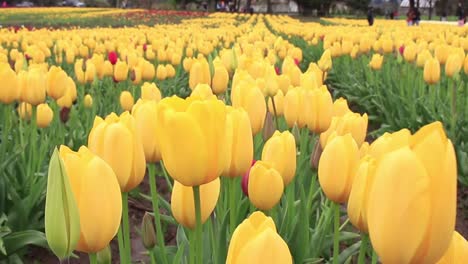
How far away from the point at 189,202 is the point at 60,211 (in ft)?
1.15

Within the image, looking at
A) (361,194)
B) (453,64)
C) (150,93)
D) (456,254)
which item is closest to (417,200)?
(456,254)

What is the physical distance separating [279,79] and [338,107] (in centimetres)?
50

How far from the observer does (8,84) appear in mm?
2467

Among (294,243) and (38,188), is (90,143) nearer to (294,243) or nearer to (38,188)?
(294,243)

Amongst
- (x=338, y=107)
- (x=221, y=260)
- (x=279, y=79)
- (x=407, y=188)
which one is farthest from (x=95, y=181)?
(x=279, y=79)

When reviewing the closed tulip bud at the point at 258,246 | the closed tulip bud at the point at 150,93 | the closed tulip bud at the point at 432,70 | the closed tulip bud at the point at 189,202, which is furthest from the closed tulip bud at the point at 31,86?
the closed tulip bud at the point at 432,70

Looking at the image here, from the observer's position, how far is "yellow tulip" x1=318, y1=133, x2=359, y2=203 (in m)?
1.23

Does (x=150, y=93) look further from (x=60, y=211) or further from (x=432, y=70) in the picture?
(x=432, y=70)

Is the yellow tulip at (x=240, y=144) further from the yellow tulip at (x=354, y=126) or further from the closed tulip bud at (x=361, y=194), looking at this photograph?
the yellow tulip at (x=354, y=126)

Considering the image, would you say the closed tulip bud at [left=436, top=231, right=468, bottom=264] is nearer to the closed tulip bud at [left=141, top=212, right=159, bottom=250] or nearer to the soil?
the closed tulip bud at [left=141, top=212, right=159, bottom=250]

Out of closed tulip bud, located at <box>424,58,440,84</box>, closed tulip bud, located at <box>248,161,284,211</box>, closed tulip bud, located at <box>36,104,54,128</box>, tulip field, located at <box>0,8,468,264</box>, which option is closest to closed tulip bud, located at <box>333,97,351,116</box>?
tulip field, located at <box>0,8,468,264</box>

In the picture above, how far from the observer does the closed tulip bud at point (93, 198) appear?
96cm

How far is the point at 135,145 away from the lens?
3.89 feet

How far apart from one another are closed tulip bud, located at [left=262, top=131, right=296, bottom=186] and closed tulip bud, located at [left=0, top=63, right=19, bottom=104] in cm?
149
